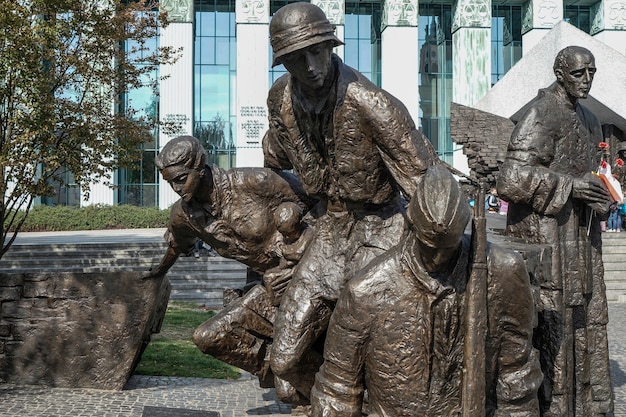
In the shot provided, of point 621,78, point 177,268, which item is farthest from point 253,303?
point 177,268

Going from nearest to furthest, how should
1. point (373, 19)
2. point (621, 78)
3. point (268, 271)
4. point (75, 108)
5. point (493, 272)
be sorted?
1. point (493, 272)
2. point (268, 271)
3. point (75, 108)
4. point (621, 78)
5. point (373, 19)

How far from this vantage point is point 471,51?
97.3 ft

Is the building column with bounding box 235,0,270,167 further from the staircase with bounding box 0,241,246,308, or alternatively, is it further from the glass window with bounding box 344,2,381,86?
the staircase with bounding box 0,241,246,308

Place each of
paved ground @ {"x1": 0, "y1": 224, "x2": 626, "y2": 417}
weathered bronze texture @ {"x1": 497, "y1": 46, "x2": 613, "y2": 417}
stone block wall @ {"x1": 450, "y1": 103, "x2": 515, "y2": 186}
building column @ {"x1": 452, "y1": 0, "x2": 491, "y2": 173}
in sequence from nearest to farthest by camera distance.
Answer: weathered bronze texture @ {"x1": 497, "y1": 46, "x2": 613, "y2": 417} → paved ground @ {"x1": 0, "y1": 224, "x2": 626, "y2": 417} → stone block wall @ {"x1": 450, "y1": 103, "x2": 515, "y2": 186} → building column @ {"x1": 452, "y1": 0, "x2": 491, "y2": 173}

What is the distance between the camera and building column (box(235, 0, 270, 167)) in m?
28.2

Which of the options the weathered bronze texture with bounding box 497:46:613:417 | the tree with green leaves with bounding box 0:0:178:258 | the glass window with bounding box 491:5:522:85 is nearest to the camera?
the weathered bronze texture with bounding box 497:46:613:417

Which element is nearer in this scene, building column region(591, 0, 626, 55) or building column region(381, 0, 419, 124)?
building column region(381, 0, 419, 124)

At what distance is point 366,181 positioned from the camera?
12.6ft

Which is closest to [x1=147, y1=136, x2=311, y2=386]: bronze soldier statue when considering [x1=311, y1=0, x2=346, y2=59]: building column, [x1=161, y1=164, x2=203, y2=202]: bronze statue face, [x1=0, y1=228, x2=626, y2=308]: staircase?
[x1=161, y1=164, x2=203, y2=202]: bronze statue face

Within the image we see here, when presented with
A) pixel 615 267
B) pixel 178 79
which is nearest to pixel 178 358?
pixel 615 267

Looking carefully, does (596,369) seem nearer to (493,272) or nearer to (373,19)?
(493,272)

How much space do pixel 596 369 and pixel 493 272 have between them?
2519mm

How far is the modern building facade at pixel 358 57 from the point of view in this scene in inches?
1120

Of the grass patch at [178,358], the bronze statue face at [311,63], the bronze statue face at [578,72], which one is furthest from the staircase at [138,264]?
the bronze statue face at [311,63]
